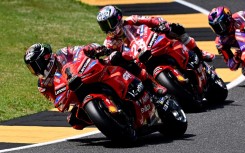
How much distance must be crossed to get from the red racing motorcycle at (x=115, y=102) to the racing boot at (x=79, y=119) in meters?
0.11

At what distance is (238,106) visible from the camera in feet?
52.1

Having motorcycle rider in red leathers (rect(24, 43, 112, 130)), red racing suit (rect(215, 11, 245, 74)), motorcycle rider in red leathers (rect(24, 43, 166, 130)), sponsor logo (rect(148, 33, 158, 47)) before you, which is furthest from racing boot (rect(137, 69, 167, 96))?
red racing suit (rect(215, 11, 245, 74))

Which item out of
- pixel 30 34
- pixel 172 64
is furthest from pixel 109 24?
pixel 30 34

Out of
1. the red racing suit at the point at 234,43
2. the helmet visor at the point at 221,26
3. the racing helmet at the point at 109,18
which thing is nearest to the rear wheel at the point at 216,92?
the red racing suit at the point at 234,43

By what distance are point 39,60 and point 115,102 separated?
114 centimetres

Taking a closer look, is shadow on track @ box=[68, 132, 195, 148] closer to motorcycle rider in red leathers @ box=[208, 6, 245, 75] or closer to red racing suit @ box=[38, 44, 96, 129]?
red racing suit @ box=[38, 44, 96, 129]

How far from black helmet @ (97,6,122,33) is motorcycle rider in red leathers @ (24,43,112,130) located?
49.3 inches

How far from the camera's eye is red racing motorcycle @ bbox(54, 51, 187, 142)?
42.1ft

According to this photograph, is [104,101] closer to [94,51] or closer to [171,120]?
[94,51]

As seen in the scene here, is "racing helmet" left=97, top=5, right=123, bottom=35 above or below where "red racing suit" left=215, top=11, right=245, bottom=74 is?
above

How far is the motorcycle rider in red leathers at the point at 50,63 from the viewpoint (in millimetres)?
13523

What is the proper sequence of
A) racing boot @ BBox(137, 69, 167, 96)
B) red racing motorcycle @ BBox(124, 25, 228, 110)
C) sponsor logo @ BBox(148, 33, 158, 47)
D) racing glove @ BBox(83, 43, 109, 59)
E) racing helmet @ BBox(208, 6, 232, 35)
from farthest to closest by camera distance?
racing helmet @ BBox(208, 6, 232, 35) → sponsor logo @ BBox(148, 33, 158, 47) → red racing motorcycle @ BBox(124, 25, 228, 110) → racing boot @ BBox(137, 69, 167, 96) → racing glove @ BBox(83, 43, 109, 59)

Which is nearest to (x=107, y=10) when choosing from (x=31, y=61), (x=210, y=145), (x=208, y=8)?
(x=31, y=61)

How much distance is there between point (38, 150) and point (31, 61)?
44.5 inches
